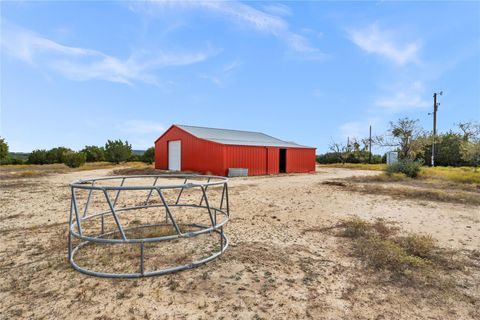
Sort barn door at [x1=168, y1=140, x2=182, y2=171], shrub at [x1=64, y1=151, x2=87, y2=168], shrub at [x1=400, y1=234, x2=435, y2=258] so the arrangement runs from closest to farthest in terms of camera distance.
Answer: shrub at [x1=400, y1=234, x2=435, y2=258]
barn door at [x1=168, y1=140, x2=182, y2=171]
shrub at [x1=64, y1=151, x2=87, y2=168]

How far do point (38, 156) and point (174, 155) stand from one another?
2741 centimetres

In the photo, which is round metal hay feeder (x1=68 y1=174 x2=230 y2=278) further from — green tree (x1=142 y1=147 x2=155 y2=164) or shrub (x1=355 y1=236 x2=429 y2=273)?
green tree (x1=142 y1=147 x2=155 y2=164)

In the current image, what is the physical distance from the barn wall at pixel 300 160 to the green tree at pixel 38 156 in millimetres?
34727

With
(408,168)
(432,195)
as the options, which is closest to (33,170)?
(432,195)

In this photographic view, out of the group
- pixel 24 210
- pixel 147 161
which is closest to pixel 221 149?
pixel 24 210

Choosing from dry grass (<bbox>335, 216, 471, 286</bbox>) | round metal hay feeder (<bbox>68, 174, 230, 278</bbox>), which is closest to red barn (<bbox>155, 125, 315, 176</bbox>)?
round metal hay feeder (<bbox>68, 174, 230, 278</bbox>)

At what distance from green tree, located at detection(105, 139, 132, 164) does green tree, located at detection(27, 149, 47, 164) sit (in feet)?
30.2

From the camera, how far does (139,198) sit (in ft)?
31.1

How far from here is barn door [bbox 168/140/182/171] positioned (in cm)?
2241

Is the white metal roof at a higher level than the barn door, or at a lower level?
higher

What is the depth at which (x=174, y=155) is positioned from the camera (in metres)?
23.1

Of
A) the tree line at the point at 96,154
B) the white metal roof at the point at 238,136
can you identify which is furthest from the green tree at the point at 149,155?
the white metal roof at the point at 238,136

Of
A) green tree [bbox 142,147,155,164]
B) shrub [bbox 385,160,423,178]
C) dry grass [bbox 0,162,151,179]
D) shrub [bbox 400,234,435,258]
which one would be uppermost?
green tree [bbox 142,147,155,164]

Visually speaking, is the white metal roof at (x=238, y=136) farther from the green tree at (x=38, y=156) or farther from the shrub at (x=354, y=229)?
the green tree at (x=38, y=156)
